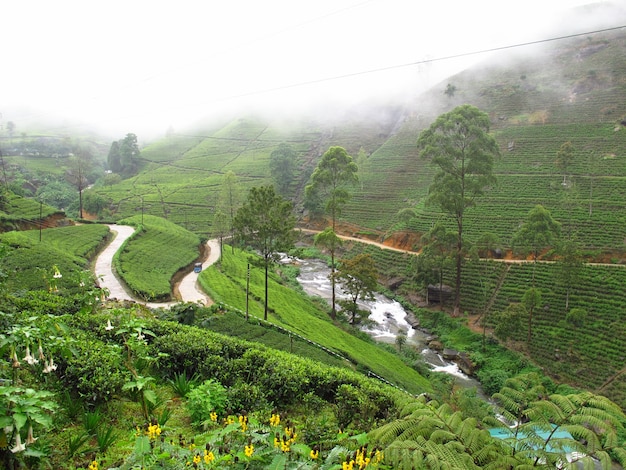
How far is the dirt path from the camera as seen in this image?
23.8m

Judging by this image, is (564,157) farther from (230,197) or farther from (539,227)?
(230,197)

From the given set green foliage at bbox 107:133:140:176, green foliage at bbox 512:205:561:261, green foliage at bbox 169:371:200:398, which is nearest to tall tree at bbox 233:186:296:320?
green foliage at bbox 169:371:200:398

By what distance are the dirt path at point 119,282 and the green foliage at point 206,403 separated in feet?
47.4

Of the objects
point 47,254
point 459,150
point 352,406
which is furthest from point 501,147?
point 352,406

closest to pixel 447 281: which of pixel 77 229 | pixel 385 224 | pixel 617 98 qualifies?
pixel 385 224

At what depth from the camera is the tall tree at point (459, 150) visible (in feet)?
99.3

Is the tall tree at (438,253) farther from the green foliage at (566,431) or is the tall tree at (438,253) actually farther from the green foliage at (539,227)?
the green foliage at (566,431)

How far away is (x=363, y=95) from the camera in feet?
392

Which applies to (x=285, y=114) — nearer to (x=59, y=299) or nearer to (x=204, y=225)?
(x=204, y=225)

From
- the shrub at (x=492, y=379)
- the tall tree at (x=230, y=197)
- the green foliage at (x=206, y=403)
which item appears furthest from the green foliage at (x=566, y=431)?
the tall tree at (x=230, y=197)

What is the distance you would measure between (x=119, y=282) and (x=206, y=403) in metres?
22.4

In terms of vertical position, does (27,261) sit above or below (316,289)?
above

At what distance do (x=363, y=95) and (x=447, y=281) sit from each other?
94.8 meters

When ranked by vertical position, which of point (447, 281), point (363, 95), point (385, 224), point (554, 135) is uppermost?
point (363, 95)
